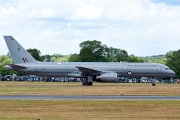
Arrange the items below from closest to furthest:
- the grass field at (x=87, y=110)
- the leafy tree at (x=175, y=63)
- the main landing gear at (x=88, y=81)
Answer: the grass field at (x=87, y=110), the main landing gear at (x=88, y=81), the leafy tree at (x=175, y=63)

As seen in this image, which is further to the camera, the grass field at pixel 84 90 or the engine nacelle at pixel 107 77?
the engine nacelle at pixel 107 77

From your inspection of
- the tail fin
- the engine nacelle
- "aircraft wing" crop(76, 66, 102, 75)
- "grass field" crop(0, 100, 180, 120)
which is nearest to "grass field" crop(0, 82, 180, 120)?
"grass field" crop(0, 100, 180, 120)

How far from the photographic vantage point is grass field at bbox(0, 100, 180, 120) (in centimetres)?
2897

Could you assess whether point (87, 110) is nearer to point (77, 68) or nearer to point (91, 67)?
point (77, 68)

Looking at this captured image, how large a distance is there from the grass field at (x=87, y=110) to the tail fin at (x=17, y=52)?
44.9 metres

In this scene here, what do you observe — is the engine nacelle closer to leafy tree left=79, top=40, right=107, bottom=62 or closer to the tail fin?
the tail fin

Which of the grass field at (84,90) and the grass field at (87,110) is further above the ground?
the grass field at (84,90)

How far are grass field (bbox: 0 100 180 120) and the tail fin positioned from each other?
147 feet

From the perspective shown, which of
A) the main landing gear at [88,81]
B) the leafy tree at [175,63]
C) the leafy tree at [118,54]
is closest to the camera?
the main landing gear at [88,81]

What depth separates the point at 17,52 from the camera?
84.0m

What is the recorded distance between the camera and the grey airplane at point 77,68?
8238 cm

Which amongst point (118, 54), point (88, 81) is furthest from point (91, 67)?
point (118, 54)

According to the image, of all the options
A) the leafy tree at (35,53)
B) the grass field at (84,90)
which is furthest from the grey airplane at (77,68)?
the leafy tree at (35,53)

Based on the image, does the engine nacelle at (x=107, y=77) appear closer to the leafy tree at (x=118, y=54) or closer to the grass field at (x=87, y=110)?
the grass field at (x=87, y=110)
